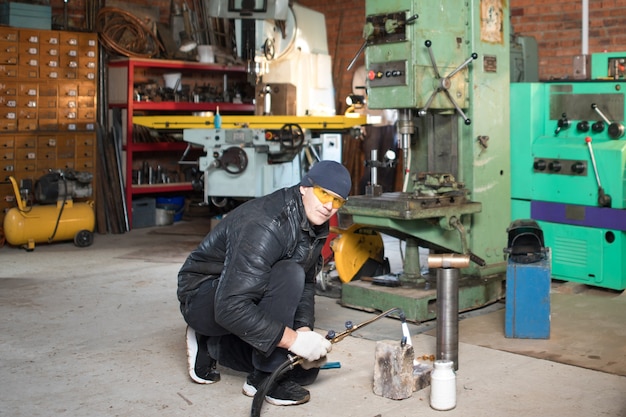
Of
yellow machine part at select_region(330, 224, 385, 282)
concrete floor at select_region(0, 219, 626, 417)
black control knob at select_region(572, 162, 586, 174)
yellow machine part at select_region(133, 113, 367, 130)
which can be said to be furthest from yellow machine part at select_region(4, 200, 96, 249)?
black control knob at select_region(572, 162, 586, 174)

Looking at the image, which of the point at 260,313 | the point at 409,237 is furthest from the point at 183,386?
the point at 409,237

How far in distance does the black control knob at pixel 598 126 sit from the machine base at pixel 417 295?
2.89 feet

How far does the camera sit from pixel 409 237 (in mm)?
3791

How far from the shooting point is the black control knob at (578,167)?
4.18 meters

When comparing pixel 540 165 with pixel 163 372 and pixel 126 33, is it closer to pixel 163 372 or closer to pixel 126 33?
pixel 163 372

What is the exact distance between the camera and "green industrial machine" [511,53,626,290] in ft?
13.5

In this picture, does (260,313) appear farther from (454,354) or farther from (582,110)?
(582,110)

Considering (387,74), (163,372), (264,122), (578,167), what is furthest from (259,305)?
(264,122)

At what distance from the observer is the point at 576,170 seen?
421cm

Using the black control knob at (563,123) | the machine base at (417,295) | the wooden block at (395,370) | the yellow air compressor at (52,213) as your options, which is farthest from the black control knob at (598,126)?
the yellow air compressor at (52,213)

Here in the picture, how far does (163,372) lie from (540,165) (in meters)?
2.33

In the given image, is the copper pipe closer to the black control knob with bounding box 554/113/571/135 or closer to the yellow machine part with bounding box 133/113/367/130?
the black control knob with bounding box 554/113/571/135

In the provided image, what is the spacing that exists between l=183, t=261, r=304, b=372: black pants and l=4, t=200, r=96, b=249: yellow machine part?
3.05m

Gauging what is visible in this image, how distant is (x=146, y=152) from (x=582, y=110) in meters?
3.85
